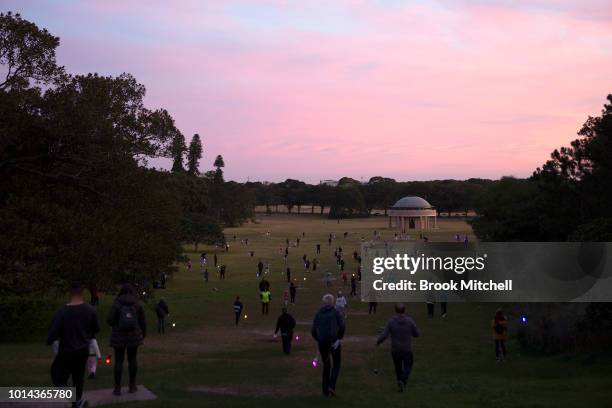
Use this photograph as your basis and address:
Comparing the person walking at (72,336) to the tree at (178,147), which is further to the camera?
the tree at (178,147)

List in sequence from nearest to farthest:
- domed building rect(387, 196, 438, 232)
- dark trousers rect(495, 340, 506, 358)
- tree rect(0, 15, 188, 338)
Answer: dark trousers rect(495, 340, 506, 358), tree rect(0, 15, 188, 338), domed building rect(387, 196, 438, 232)

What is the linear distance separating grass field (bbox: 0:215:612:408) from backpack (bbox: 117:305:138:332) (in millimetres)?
1054

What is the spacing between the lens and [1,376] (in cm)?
1263

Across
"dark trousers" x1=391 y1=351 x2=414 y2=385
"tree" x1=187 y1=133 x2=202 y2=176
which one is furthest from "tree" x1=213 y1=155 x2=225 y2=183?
"dark trousers" x1=391 y1=351 x2=414 y2=385

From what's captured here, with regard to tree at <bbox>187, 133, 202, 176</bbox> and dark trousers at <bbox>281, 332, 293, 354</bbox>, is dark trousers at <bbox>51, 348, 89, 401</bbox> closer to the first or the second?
dark trousers at <bbox>281, 332, 293, 354</bbox>

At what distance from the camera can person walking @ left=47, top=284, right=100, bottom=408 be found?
24.0ft

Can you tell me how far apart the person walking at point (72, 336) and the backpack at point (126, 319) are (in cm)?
130

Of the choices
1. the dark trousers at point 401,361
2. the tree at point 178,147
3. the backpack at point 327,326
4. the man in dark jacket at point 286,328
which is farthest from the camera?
the tree at point 178,147

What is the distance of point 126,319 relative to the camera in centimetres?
890

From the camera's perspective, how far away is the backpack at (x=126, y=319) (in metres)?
8.88

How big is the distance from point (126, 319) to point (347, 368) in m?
7.56

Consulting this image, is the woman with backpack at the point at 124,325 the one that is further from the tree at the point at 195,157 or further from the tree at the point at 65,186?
the tree at the point at 195,157

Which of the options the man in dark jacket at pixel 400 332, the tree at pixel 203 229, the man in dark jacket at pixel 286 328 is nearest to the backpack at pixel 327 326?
the man in dark jacket at pixel 400 332

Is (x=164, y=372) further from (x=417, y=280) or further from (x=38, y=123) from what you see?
(x=417, y=280)
